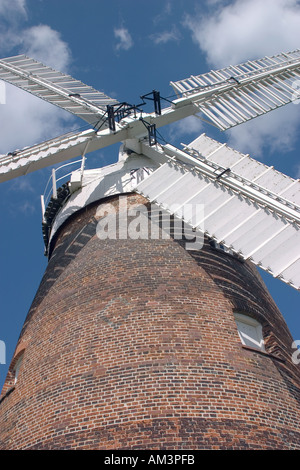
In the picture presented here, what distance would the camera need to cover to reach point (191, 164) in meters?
10.3

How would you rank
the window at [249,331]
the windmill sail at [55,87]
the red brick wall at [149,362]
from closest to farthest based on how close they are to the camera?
the red brick wall at [149,362], the window at [249,331], the windmill sail at [55,87]

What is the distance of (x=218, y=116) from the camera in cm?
1225

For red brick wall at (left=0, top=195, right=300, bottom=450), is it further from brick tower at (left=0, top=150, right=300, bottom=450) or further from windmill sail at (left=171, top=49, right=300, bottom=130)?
windmill sail at (left=171, top=49, right=300, bottom=130)

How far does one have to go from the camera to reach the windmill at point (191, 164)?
8.41 m

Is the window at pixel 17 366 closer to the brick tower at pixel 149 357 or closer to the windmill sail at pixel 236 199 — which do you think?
the brick tower at pixel 149 357

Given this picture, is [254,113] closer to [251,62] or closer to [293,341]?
[251,62]

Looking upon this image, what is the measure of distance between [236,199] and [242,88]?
17.2ft

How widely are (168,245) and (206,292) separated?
50.4 inches

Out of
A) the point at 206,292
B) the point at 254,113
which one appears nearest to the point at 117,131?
the point at 254,113

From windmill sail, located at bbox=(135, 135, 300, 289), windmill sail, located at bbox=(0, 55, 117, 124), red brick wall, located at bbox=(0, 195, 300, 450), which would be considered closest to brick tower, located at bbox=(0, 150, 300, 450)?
red brick wall, located at bbox=(0, 195, 300, 450)

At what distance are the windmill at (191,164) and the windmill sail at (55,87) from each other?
3 cm

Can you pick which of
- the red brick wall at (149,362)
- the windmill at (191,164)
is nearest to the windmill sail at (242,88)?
the windmill at (191,164)

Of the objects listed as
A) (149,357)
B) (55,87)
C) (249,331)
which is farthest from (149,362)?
(55,87)

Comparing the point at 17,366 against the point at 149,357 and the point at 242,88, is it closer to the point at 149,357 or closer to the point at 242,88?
the point at 149,357
